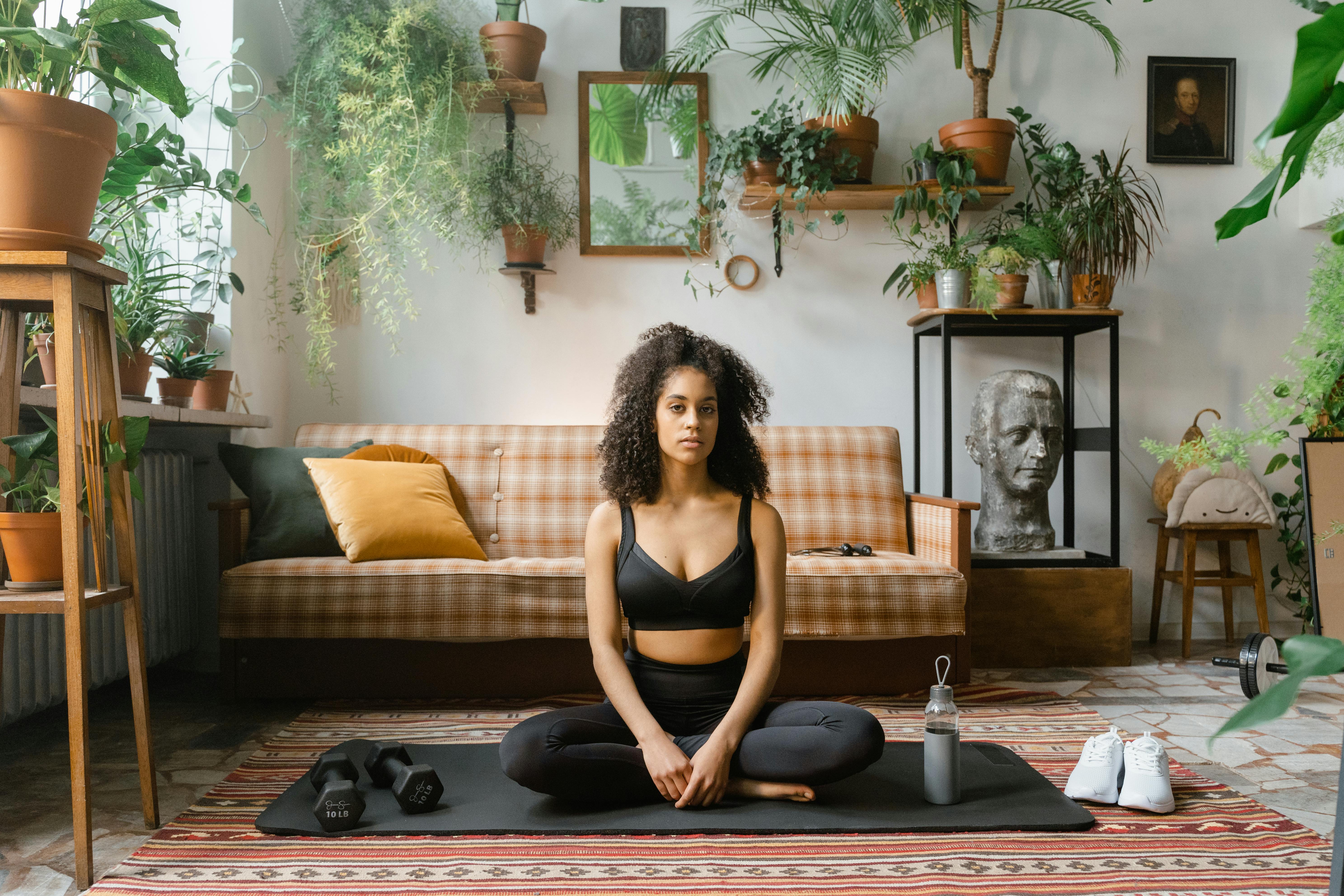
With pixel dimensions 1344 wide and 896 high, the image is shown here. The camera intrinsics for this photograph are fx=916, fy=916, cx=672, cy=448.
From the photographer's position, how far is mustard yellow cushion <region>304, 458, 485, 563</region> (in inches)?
104

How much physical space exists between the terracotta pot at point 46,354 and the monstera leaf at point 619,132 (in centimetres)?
197

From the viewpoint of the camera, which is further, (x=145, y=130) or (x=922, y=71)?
(x=922, y=71)

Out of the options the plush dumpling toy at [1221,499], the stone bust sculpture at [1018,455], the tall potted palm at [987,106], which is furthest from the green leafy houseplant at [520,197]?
the plush dumpling toy at [1221,499]

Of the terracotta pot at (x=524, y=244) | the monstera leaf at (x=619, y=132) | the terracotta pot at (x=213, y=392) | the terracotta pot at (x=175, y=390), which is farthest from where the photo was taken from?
the monstera leaf at (x=619, y=132)

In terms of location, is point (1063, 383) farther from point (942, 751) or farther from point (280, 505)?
point (280, 505)

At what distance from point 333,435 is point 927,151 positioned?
7.67ft

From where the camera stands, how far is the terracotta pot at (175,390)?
2.71 meters

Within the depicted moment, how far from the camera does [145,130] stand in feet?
6.29

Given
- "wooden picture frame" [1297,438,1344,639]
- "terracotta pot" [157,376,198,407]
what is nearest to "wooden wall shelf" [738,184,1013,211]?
"wooden picture frame" [1297,438,1344,639]

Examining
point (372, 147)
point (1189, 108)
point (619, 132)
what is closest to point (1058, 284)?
point (1189, 108)

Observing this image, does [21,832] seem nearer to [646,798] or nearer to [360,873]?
[360,873]

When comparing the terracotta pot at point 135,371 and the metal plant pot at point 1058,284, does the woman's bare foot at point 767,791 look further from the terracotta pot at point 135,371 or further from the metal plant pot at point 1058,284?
the metal plant pot at point 1058,284

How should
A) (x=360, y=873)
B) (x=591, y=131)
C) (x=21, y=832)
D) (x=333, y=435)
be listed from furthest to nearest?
(x=591, y=131) → (x=333, y=435) → (x=21, y=832) → (x=360, y=873)

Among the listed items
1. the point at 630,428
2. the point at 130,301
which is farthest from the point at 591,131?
the point at 630,428
